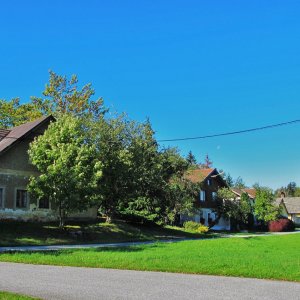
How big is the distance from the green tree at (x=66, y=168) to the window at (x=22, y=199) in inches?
178

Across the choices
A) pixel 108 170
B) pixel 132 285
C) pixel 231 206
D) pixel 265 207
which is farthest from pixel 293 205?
pixel 132 285

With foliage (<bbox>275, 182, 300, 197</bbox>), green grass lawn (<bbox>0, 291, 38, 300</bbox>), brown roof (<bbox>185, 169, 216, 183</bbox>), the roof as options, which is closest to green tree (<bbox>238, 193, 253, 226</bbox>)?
brown roof (<bbox>185, 169, 216, 183</bbox>)

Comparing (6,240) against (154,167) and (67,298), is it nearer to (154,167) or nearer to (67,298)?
(154,167)

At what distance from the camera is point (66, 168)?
88.4ft

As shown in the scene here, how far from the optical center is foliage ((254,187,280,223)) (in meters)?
57.8

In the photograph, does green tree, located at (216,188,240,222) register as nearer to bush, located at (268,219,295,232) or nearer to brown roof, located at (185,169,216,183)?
brown roof, located at (185,169,216,183)

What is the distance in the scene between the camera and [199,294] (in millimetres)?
9828

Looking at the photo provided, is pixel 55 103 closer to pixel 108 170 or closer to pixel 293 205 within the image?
pixel 108 170

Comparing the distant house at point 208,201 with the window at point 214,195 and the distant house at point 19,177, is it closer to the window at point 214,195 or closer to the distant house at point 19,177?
the window at point 214,195

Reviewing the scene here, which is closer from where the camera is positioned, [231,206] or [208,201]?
[231,206]

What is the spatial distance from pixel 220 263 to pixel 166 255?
10.2 ft

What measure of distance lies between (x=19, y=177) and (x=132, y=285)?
23.8 m

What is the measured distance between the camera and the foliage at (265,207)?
190 ft

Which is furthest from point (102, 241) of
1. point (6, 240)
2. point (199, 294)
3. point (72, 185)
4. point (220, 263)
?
point (199, 294)
